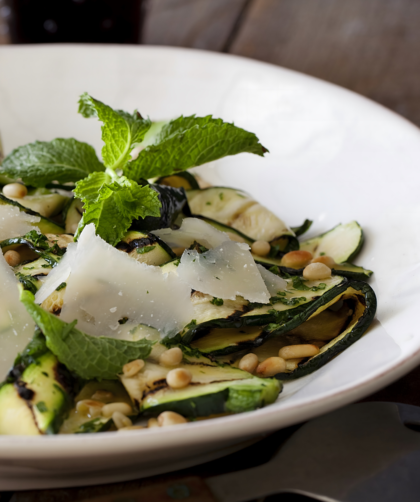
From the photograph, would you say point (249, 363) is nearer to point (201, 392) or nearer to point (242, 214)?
point (201, 392)

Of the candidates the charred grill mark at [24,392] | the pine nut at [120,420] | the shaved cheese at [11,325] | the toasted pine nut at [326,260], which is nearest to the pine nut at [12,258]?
the shaved cheese at [11,325]

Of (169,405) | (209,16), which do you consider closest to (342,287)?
(169,405)

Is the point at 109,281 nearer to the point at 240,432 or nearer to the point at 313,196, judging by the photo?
the point at 240,432

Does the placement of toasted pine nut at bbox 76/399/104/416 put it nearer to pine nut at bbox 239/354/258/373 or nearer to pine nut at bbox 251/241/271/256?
pine nut at bbox 239/354/258/373

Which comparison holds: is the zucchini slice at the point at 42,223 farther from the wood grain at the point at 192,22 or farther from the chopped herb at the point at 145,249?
the wood grain at the point at 192,22

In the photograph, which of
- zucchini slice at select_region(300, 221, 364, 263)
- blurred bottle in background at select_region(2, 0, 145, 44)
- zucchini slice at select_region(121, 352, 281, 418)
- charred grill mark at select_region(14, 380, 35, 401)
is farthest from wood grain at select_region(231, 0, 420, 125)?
charred grill mark at select_region(14, 380, 35, 401)

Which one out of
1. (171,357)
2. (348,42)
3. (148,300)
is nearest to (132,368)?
(171,357)
